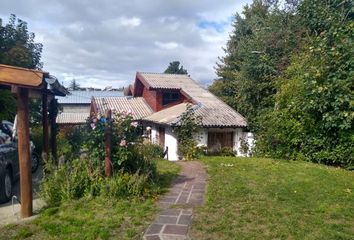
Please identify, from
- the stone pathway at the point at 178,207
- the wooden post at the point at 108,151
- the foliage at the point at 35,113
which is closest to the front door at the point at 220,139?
the foliage at the point at 35,113

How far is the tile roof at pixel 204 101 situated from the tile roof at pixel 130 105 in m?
2.50

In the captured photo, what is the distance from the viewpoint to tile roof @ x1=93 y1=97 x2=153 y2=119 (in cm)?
2428

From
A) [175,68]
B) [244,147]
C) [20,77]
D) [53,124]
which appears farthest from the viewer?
[175,68]

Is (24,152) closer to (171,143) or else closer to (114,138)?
(114,138)

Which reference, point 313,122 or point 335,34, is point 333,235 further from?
point 335,34

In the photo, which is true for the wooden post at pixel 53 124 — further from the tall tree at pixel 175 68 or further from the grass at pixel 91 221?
the tall tree at pixel 175 68

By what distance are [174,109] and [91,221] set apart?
17.0 meters

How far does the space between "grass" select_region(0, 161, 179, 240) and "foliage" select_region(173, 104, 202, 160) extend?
10211 millimetres

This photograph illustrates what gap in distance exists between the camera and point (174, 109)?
71.1 ft

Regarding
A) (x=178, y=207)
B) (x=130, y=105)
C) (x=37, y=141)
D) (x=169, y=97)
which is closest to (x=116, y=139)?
(x=178, y=207)

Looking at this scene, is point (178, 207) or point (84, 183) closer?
point (178, 207)

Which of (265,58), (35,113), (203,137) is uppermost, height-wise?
(265,58)

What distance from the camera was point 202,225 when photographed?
186 inches

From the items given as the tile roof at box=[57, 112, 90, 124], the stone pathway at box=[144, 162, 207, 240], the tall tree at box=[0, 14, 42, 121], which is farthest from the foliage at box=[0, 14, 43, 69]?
the tile roof at box=[57, 112, 90, 124]
